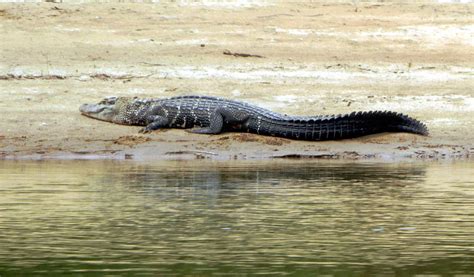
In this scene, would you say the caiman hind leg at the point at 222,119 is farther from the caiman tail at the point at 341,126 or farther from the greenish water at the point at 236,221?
the greenish water at the point at 236,221

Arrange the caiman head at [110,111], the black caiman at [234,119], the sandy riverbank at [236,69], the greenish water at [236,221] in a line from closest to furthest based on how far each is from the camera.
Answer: the greenish water at [236,221] < the sandy riverbank at [236,69] < the black caiman at [234,119] < the caiman head at [110,111]

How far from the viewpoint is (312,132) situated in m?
17.2

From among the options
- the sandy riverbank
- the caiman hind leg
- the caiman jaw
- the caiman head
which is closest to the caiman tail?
the sandy riverbank

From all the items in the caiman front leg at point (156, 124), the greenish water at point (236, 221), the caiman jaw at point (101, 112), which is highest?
the caiman jaw at point (101, 112)

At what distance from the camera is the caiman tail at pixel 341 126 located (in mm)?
17172

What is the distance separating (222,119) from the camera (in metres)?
17.7

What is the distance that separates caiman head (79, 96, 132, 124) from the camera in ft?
60.5

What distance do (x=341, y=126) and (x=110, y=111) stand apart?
365 cm

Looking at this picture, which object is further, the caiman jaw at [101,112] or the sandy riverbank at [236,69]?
the caiman jaw at [101,112]

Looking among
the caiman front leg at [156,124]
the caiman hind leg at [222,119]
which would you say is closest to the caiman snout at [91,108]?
the caiman front leg at [156,124]

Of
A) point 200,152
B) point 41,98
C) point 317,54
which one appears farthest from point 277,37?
point 200,152

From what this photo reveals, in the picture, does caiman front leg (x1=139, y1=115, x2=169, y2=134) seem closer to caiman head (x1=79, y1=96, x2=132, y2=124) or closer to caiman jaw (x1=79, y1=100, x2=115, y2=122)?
caiman head (x1=79, y1=96, x2=132, y2=124)

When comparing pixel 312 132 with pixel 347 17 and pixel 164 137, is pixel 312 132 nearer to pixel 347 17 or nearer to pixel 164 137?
pixel 164 137

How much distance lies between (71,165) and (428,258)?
7.70 metres
